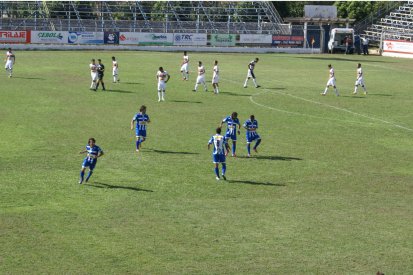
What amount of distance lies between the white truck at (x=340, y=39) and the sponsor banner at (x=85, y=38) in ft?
90.2

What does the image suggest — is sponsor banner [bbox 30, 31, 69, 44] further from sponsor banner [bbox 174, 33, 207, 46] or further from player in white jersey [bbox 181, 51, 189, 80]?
player in white jersey [bbox 181, 51, 189, 80]

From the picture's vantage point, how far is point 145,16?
9762cm

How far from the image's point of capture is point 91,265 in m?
19.3

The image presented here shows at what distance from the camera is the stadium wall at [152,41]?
84062mm

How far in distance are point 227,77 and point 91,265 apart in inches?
1691

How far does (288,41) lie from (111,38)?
21.4 metres

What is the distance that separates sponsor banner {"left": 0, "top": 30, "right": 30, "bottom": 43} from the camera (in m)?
83.1

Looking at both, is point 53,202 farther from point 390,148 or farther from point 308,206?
point 390,148

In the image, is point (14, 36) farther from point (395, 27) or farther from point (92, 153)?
point (92, 153)

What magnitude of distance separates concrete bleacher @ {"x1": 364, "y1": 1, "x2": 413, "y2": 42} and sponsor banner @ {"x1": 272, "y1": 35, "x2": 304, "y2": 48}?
9.71 m

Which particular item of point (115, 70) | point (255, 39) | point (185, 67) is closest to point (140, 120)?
point (115, 70)

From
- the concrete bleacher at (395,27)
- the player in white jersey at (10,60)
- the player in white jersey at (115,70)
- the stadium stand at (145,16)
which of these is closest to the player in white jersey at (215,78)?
the player in white jersey at (115,70)

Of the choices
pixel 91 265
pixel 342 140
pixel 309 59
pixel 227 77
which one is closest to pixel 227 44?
pixel 309 59

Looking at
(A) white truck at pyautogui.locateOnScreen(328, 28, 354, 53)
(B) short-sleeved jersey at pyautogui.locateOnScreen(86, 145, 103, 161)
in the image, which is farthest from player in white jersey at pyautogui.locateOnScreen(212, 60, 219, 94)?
(A) white truck at pyautogui.locateOnScreen(328, 28, 354, 53)
